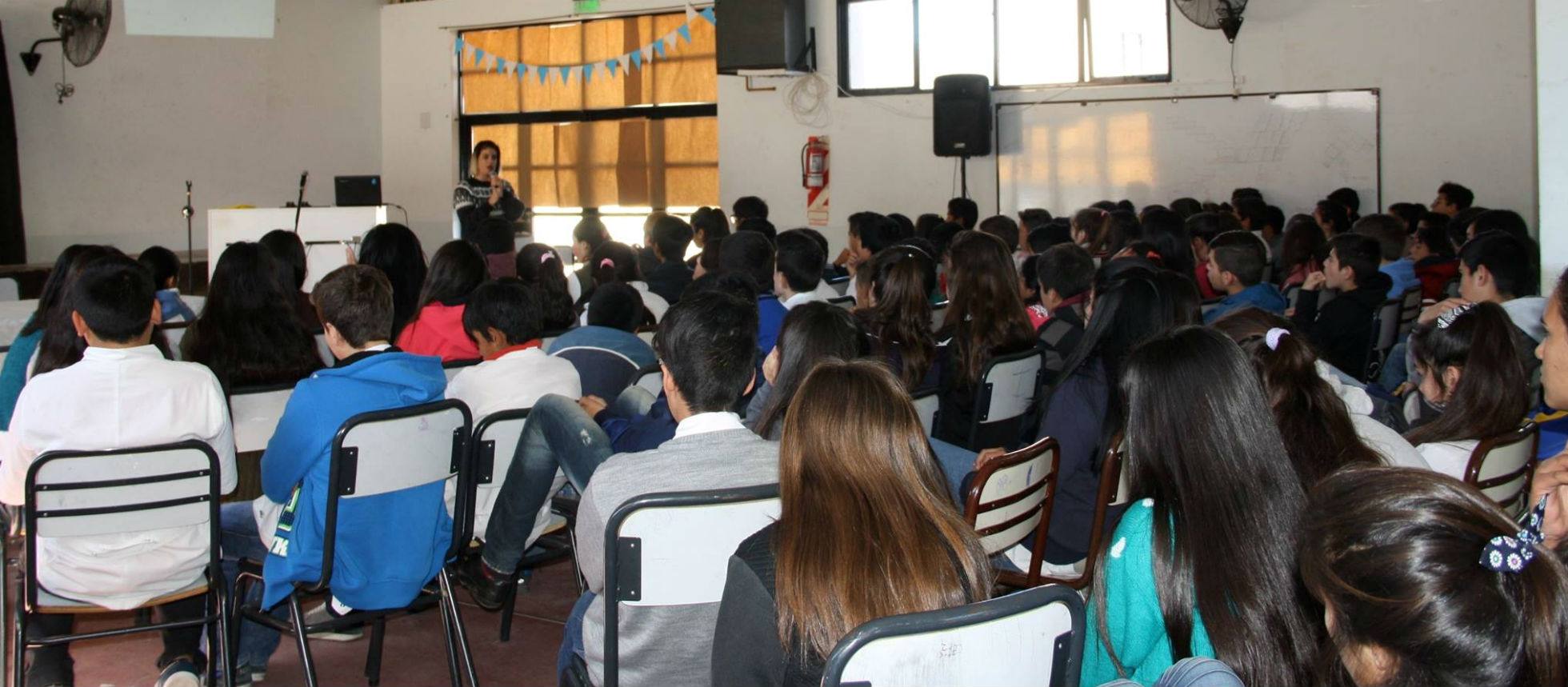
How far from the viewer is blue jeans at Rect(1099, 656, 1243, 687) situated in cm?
122

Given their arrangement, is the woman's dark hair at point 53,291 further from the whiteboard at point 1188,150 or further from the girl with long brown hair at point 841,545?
the whiteboard at point 1188,150

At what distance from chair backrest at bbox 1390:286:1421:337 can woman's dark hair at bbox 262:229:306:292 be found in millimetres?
4291

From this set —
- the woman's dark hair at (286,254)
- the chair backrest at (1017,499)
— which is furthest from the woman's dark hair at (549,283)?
the chair backrest at (1017,499)

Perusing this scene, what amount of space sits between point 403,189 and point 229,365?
9.22 m

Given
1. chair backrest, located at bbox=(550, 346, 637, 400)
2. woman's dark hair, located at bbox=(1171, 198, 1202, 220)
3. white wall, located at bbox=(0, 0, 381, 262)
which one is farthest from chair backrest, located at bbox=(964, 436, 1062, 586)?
white wall, located at bbox=(0, 0, 381, 262)

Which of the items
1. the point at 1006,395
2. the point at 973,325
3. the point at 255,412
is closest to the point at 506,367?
the point at 255,412

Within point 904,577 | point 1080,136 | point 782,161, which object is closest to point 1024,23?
point 1080,136

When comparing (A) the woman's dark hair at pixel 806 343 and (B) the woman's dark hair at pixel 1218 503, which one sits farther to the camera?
(A) the woman's dark hair at pixel 806 343

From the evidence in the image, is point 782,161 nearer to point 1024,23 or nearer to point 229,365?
point 1024,23

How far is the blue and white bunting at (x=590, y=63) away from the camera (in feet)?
35.4

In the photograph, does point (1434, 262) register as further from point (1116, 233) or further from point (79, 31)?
point (79, 31)

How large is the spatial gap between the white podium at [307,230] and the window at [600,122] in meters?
3.73

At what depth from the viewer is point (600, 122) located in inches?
453

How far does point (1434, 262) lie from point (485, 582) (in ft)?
16.8
